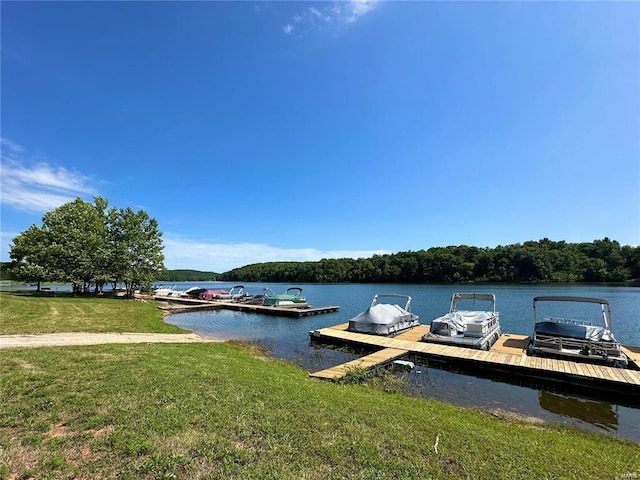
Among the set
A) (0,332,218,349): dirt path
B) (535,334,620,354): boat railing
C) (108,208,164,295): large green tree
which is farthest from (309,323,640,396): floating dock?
(108,208,164,295): large green tree

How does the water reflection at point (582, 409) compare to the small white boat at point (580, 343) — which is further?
the small white boat at point (580, 343)

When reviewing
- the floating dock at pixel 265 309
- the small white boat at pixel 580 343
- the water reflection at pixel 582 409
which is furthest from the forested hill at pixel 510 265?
the water reflection at pixel 582 409

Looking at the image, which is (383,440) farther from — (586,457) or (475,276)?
(475,276)

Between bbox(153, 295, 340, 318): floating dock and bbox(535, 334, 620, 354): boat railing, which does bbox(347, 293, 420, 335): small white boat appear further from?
bbox(153, 295, 340, 318): floating dock

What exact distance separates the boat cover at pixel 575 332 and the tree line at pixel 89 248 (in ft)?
128

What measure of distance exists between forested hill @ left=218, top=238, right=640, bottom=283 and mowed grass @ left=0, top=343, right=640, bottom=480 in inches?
3798

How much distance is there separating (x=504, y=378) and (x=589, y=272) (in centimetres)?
9778

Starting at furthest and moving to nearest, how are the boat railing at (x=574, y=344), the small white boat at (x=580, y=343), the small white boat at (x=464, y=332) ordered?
1. the small white boat at (x=464, y=332)
2. the boat railing at (x=574, y=344)
3. the small white boat at (x=580, y=343)

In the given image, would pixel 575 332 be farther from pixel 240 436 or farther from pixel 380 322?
pixel 240 436

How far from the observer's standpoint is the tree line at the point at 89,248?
106ft

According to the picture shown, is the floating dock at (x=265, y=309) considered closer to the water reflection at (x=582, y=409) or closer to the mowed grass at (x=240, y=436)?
the water reflection at (x=582, y=409)

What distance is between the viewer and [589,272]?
85.9 metres

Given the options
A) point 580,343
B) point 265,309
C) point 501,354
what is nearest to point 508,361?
point 501,354

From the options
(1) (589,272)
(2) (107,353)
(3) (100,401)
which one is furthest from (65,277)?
(1) (589,272)
